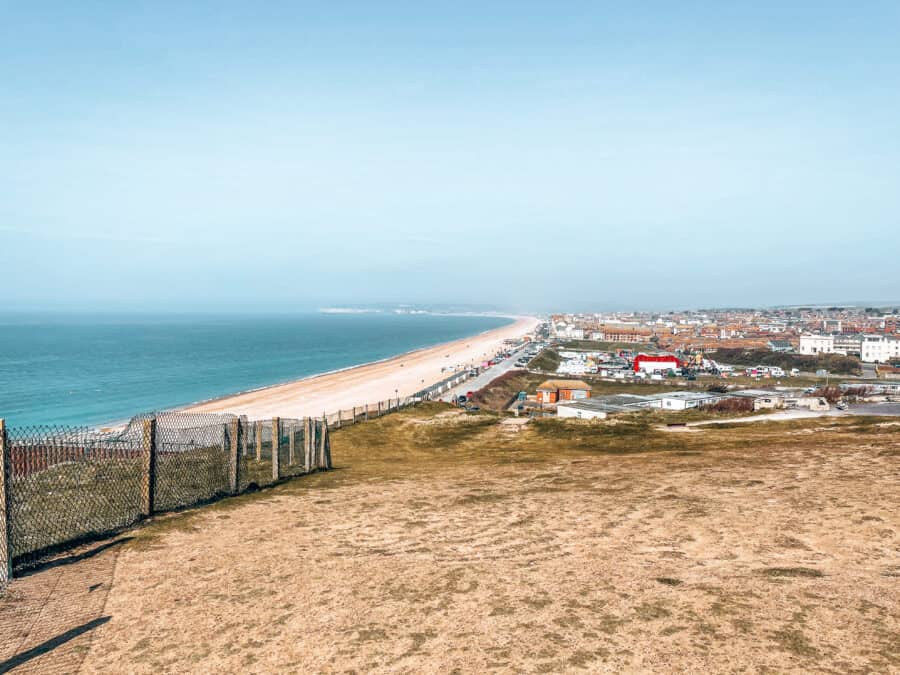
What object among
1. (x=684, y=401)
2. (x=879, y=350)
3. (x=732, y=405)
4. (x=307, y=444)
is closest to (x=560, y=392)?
(x=684, y=401)

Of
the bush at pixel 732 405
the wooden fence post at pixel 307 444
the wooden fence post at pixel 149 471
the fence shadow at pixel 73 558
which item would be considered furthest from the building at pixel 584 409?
the fence shadow at pixel 73 558

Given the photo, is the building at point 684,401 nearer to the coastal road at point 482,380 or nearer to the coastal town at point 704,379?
the coastal town at point 704,379

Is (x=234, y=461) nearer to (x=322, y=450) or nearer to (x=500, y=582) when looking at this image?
(x=322, y=450)

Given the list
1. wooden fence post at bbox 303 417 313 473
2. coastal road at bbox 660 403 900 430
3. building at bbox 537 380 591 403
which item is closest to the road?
coastal road at bbox 660 403 900 430

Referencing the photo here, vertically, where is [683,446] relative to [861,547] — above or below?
below

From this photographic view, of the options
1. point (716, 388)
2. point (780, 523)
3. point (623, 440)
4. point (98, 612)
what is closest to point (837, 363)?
point (716, 388)

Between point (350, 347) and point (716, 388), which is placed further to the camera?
point (350, 347)

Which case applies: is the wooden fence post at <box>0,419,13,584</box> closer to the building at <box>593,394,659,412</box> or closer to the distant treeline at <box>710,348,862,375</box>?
the building at <box>593,394,659,412</box>

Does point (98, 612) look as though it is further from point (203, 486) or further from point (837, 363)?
point (837, 363)
